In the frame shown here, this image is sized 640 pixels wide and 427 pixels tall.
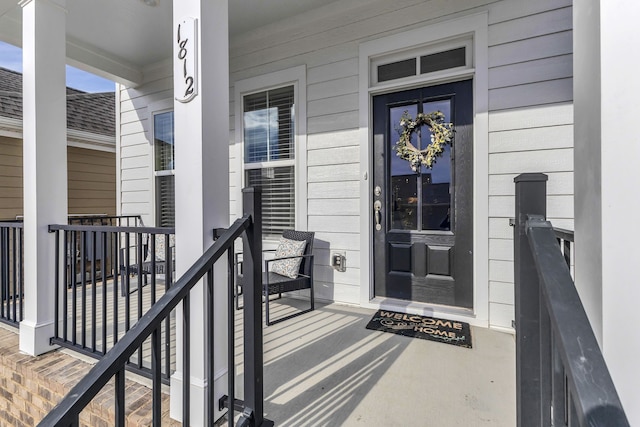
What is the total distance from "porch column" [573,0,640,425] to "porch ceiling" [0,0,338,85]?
3141 millimetres

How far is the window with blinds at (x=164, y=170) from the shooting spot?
470 cm

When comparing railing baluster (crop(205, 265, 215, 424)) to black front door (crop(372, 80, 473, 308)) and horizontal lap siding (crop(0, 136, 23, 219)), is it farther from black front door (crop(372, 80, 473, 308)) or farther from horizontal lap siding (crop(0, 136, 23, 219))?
horizontal lap siding (crop(0, 136, 23, 219))

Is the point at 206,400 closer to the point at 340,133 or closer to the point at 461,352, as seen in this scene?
the point at 461,352

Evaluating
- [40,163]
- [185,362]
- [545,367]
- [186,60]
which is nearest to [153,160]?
[40,163]

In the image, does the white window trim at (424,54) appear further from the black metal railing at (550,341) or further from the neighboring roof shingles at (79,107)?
the neighboring roof shingles at (79,107)

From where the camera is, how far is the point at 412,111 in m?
3.09

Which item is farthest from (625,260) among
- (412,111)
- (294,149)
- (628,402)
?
(294,149)

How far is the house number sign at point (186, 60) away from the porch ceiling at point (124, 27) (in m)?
2.00

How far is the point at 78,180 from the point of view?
603cm

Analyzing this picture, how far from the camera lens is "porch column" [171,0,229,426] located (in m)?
1.55

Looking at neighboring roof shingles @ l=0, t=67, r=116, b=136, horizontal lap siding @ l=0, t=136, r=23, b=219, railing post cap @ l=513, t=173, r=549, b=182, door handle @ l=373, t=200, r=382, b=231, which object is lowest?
door handle @ l=373, t=200, r=382, b=231

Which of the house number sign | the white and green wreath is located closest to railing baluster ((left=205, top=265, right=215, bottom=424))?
the house number sign

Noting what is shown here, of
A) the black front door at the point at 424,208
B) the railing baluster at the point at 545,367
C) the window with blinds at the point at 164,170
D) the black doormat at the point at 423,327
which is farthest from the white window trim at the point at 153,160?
the railing baluster at the point at 545,367

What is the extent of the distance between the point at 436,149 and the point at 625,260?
246 centimetres
